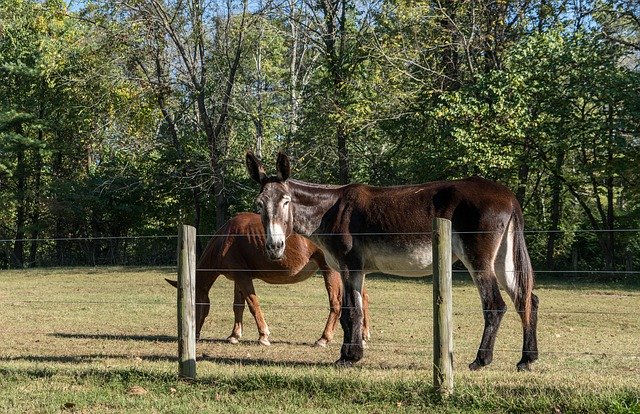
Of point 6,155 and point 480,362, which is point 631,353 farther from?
point 6,155

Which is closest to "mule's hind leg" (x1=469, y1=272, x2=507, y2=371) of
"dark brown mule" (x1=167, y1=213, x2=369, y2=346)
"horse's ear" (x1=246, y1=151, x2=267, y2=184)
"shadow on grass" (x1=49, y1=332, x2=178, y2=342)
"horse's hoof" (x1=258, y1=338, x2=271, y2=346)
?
"horse's ear" (x1=246, y1=151, x2=267, y2=184)

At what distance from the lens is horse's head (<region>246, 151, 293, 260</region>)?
9430 millimetres

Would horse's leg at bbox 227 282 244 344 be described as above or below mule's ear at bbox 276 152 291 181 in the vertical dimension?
below

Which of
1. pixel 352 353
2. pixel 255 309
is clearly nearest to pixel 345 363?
pixel 352 353

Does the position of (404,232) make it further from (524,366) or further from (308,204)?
(524,366)

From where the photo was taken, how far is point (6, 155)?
44000 millimetres

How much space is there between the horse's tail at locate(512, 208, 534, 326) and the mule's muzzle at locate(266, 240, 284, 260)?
112 inches

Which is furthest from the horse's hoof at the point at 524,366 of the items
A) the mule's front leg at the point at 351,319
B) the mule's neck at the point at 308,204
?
the mule's neck at the point at 308,204

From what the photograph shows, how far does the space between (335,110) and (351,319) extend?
2153 centimetres

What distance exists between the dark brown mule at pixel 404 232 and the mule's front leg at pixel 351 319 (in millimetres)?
12

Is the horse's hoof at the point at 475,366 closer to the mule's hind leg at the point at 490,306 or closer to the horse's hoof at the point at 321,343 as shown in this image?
the mule's hind leg at the point at 490,306

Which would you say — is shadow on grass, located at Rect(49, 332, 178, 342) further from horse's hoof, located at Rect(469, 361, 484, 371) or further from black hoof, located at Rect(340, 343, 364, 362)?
horse's hoof, located at Rect(469, 361, 484, 371)

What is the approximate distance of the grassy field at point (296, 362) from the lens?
7.35m

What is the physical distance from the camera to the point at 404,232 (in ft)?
32.1
